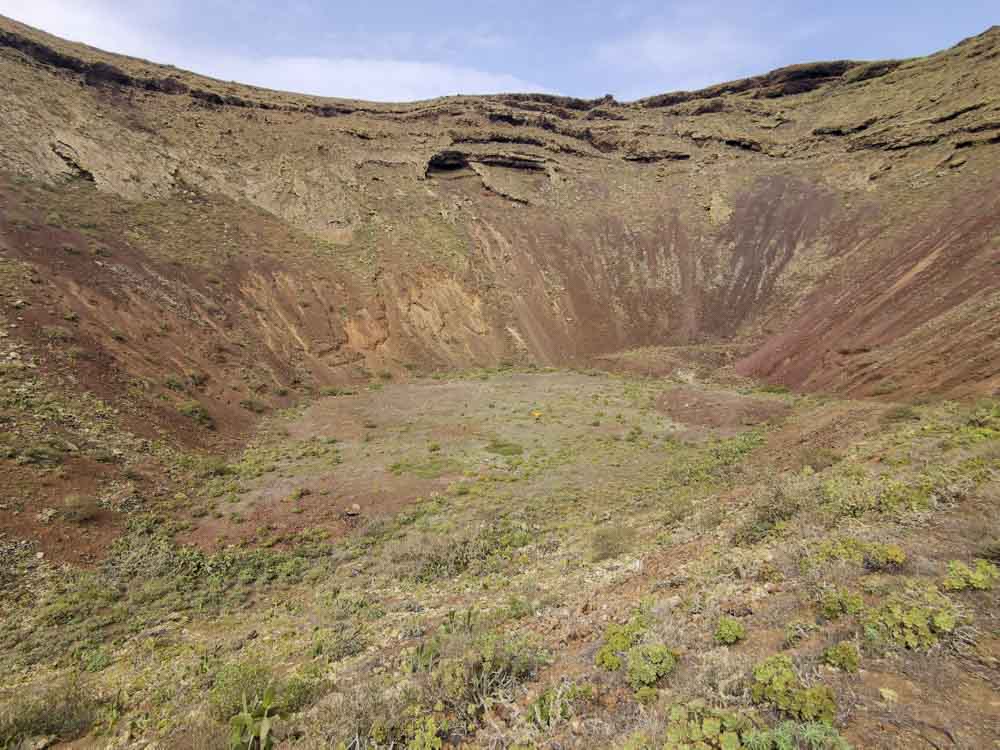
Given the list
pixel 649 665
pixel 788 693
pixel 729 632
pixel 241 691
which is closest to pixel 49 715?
pixel 241 691

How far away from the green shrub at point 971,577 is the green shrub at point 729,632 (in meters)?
1.61

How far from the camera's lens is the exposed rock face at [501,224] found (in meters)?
22.8

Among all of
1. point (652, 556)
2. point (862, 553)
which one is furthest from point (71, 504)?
point (862, 553)

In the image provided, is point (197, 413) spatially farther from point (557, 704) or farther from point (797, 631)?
point (797, 631)

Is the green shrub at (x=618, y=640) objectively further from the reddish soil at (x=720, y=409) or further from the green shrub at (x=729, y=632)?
the reddish soil at (x=720, y=409)

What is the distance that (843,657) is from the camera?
360cm

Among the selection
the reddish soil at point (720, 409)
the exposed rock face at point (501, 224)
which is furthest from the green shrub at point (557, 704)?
the reddish soil at point (720, 409)

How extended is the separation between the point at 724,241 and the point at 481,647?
41327 millimetres

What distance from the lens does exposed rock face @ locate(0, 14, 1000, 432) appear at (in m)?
22.8

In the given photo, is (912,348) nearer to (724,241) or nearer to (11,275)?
(724,241)

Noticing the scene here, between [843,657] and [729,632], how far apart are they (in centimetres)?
100

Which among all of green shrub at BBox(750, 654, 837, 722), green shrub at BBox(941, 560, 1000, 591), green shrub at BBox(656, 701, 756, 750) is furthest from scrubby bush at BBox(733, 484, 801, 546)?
green shrub at BBox(656, 701, 756, 750)

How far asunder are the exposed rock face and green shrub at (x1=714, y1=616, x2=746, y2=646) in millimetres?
14781

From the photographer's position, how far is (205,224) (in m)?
30.9
